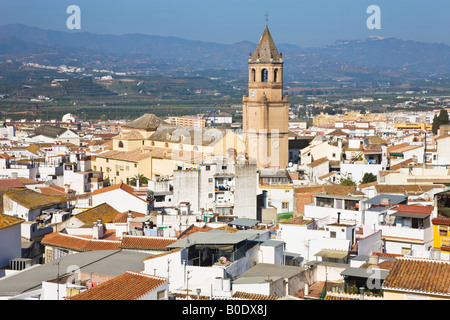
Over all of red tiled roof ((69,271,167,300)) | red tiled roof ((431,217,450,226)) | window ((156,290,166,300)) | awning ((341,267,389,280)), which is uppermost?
red tiled roof ((431,217,450,226))

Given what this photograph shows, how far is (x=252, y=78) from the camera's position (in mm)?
30844

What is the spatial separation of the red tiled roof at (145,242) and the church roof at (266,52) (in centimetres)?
1954

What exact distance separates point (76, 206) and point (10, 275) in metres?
8.03

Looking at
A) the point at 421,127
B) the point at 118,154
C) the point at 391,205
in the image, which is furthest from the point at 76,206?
the point at 421,127

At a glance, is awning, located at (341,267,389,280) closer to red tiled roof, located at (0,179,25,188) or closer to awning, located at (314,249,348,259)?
awning, located at (314,249,348,259)

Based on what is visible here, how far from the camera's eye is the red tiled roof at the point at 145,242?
11359mm

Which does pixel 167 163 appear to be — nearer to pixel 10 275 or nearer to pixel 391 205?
pixel 391 205

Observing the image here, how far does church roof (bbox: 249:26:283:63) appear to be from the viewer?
30438 mm

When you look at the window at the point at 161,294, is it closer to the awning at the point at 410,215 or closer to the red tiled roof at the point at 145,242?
the red tiled roof at the point at 145,242

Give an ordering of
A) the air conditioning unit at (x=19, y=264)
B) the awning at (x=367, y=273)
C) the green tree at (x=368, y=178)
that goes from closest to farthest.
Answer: the awning at (x=367, y=273) < the air conditioning unit at (x=19, y=264) < the green tree at (x=368, y=178)

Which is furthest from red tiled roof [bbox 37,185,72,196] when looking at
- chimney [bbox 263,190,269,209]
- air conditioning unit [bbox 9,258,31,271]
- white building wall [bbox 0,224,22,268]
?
air conditioning unit [bbox 9,258,31,271]

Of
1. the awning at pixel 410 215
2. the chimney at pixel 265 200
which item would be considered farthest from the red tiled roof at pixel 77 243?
the chimney at pixel 265 200

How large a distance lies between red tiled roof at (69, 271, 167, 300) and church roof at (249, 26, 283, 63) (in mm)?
23413

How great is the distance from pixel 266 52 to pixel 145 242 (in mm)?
20053
